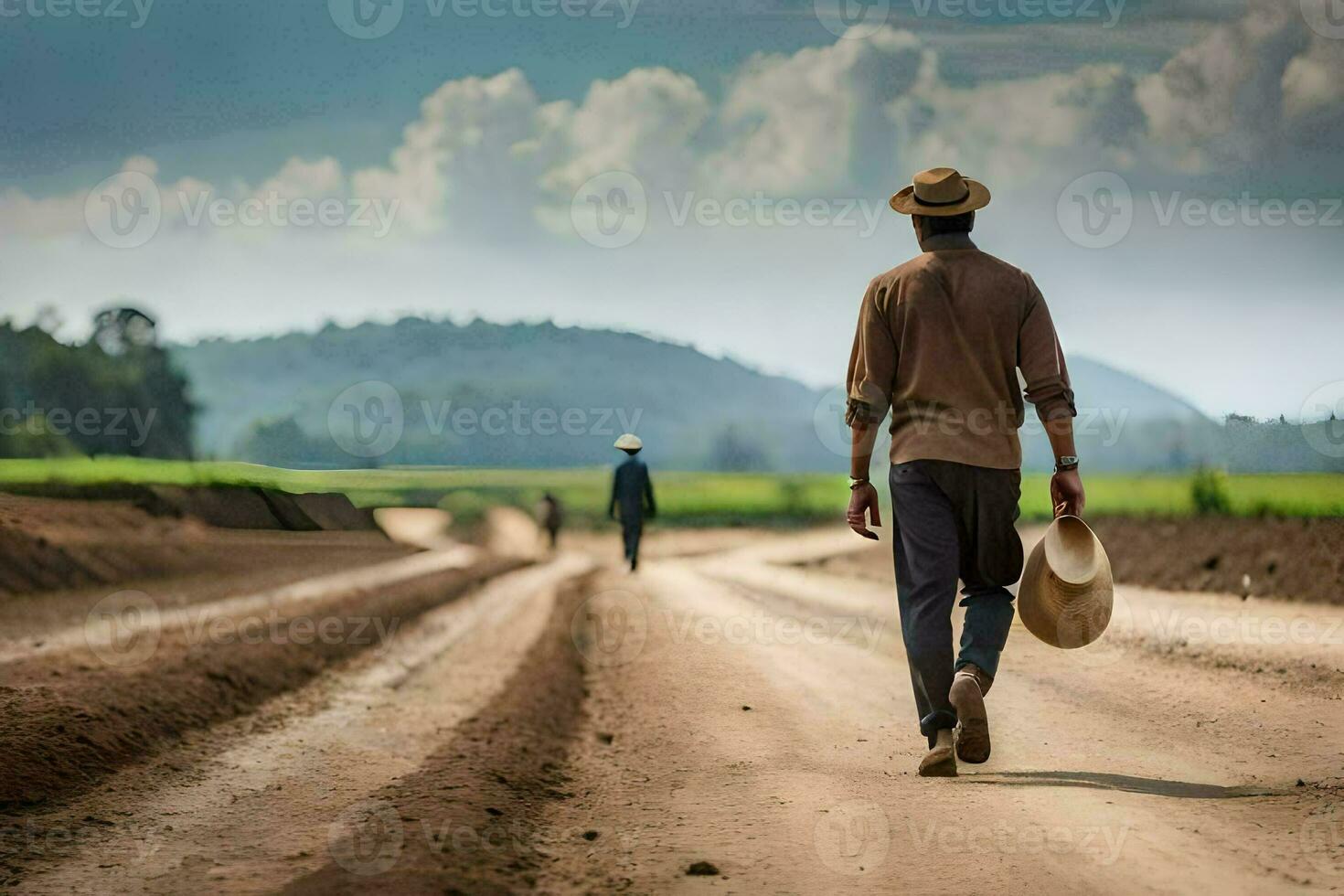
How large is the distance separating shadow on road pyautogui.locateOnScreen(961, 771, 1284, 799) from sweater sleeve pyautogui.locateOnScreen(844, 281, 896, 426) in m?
1.77

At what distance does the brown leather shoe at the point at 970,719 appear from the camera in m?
5.61

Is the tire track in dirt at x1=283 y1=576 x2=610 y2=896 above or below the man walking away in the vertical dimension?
below

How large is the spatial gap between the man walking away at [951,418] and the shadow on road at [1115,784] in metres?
0.35

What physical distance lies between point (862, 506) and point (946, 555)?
45 centimetres

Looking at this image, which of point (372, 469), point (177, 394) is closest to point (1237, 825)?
point (372, 469)

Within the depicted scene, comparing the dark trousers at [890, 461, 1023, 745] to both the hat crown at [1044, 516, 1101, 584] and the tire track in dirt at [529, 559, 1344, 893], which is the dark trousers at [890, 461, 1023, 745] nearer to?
the hat crown at [1044, 516, 1101, 584]

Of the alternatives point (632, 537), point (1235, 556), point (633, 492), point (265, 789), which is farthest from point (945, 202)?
point (1235, 556)

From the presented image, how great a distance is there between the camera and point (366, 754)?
9727 mm

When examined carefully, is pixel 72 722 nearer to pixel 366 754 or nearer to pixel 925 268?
pixel 366 754

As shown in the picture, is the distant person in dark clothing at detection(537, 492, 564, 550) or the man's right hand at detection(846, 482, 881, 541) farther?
the distant person in dark clothing at detection(537, 492, 564, 550)

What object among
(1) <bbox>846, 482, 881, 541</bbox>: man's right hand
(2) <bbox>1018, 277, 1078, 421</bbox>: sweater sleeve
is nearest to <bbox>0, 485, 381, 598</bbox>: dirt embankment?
(1) <bbox>846, 482, 881, 541</bbox>: man's right hand

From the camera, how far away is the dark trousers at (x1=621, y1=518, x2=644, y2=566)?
1820 centimetres

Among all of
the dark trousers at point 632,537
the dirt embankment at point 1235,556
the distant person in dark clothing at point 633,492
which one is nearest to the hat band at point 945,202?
the distant person in dark clothing at point 633,492

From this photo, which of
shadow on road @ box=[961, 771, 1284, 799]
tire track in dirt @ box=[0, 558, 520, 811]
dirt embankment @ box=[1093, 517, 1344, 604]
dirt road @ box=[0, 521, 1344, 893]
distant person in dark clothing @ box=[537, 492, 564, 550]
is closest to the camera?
dirt road @ box=[0, 521, 1344, 893]
